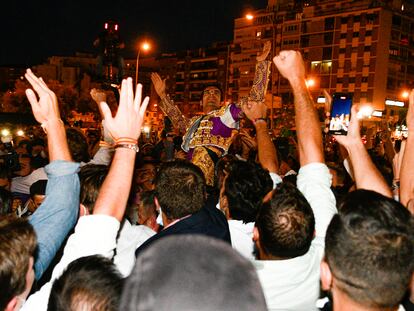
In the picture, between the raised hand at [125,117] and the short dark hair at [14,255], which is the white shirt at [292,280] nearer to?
the raised hand at [125,117]

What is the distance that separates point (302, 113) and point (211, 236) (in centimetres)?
110

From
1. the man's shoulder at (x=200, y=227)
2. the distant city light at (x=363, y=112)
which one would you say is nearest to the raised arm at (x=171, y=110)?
the distant city light at (x=363, y=112)

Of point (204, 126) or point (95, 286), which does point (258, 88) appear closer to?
point (204, 126)

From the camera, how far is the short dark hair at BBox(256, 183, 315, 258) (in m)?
2.42

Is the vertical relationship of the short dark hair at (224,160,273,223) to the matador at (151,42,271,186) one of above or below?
below

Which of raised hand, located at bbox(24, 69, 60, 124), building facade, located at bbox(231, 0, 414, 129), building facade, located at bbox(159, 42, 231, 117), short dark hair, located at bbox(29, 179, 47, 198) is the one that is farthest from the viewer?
building facade, located at bbox(159, 42, 231, 117)

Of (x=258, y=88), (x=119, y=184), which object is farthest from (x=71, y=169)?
(x=258, y=88)

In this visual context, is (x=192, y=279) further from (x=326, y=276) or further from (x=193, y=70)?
(x=193, y=70)

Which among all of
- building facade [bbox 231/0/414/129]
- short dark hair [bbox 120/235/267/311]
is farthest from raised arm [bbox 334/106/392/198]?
building facade [bbox 231/0/414/129]

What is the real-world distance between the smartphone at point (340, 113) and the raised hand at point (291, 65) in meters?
0.65

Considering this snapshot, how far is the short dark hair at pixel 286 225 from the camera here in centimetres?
242

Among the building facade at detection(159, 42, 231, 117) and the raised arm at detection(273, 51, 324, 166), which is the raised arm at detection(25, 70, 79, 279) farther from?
the building facade at detection(159, 42, 231, 117)

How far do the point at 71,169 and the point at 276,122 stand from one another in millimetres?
56911

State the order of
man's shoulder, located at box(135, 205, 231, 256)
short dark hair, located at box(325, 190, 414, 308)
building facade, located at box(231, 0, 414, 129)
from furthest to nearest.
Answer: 1. building facade, located at box(231, 0, 414, 129)
2. man's shoulder, located at box(135, 205, 231, 256)
3. short dark hair, located at box(325, 190, 414, 308)
